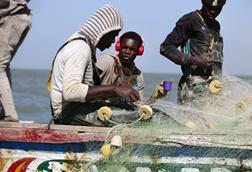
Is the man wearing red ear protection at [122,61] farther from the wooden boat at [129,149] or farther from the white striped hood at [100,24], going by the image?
the wooden boat at [129,149]

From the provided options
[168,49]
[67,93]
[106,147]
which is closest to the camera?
[106,147]

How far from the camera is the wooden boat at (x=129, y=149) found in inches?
192

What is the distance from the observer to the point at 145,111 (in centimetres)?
505

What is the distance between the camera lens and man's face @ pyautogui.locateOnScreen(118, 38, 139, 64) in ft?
20.3

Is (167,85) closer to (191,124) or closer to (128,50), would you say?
(191,124)

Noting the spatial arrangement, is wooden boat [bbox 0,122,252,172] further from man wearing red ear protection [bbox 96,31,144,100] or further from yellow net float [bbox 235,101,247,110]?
man wearing red ear protection [bbox 96,31,144,100]

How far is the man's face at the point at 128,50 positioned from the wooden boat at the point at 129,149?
1.33 metres

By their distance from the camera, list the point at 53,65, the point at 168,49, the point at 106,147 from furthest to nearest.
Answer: the point at 168,49 < the point at 53,65 < the point at 106,147

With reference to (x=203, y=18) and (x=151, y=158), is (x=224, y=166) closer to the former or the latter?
(x=151, y=158)

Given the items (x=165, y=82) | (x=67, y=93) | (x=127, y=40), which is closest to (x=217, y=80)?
(x=165, y=82)

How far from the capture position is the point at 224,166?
16.1 ft

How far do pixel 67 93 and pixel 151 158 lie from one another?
82 cm

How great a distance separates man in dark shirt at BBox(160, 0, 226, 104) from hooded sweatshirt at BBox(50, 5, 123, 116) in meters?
0.75

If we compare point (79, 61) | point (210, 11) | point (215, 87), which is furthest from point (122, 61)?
point (79, 61)
